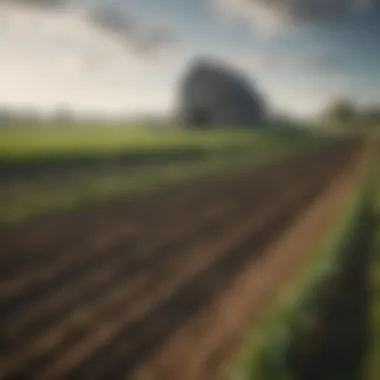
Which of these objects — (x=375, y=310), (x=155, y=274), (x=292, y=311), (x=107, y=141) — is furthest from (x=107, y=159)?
(x=375, y=310)

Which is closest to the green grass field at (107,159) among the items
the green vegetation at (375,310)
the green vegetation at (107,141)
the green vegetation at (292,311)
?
the green vegetation at (107,141)

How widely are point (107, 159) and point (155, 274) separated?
0.51 meters

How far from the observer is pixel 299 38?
6.57 feet

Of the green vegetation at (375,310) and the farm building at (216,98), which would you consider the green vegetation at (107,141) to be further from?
the green vegetation at (375,310)

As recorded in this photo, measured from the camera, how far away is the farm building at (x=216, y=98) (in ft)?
6.54

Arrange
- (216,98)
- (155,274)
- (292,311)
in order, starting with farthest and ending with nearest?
(216,98) → (155,274) → (292,311)

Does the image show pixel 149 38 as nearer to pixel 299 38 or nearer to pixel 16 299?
pixel 299 38

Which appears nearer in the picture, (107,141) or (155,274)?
(155,274)

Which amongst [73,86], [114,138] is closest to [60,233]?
[114,138]

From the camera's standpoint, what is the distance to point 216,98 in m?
2.02

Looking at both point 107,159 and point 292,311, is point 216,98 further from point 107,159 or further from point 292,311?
point 292,311

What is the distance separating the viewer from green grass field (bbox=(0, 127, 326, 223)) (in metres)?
1.90

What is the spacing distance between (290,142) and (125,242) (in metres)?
0.84

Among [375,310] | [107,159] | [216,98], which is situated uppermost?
[216,98]
